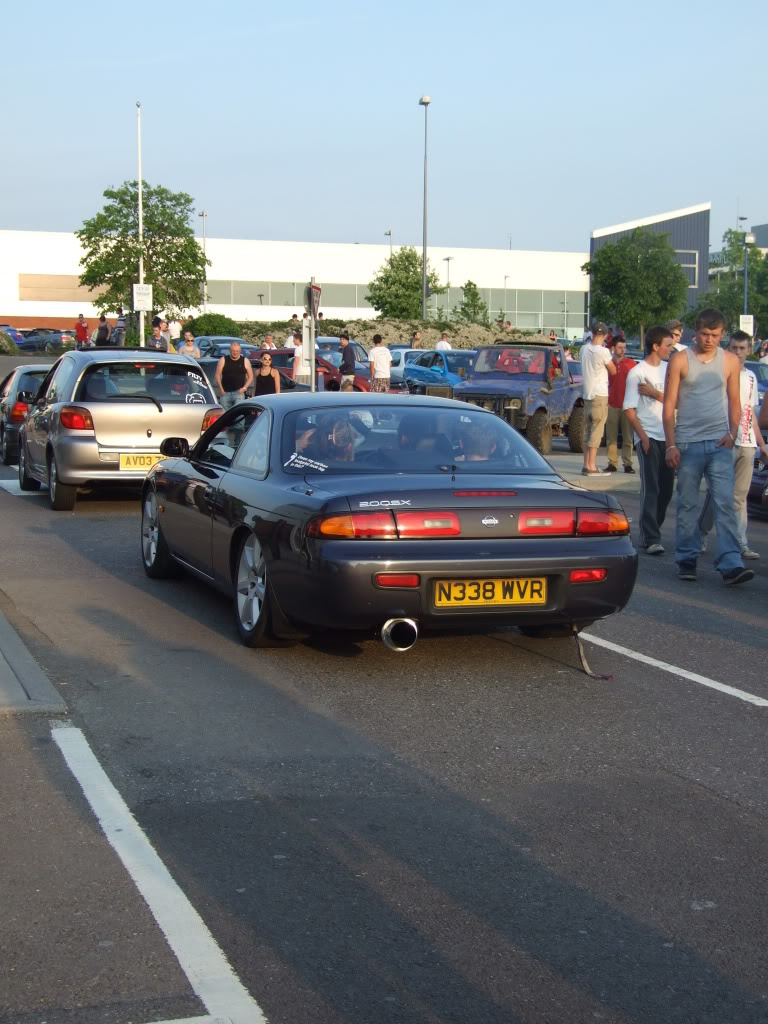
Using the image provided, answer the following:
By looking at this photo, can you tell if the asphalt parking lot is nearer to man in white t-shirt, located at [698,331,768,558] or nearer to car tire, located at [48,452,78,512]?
man in white t-shirt, located at [698,331,768,558]

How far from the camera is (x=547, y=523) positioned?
6562 mm

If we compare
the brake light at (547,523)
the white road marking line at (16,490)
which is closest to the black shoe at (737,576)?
the brake light at (547,523)

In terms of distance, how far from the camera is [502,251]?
99.2 meters

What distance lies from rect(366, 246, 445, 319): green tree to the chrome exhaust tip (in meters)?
72.1

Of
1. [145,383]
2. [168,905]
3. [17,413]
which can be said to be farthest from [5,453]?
[168,905]

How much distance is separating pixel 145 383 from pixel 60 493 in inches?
55.2

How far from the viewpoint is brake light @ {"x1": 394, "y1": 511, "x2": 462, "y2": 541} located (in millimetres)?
6363

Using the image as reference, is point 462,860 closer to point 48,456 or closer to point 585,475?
point 48,456

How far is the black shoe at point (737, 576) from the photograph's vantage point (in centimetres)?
918

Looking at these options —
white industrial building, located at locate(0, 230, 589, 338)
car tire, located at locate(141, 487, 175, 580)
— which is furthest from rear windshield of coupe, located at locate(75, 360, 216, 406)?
white industrial building, located at locate(0, 230, 589, 338)

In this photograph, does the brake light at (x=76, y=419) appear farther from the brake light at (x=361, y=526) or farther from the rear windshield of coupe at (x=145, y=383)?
the brake light at (x=361, y=526)

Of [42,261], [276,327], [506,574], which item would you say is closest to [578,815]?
A: [506,574]

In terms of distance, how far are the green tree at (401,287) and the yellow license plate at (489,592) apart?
236 ft

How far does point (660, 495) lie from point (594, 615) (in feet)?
14.6
